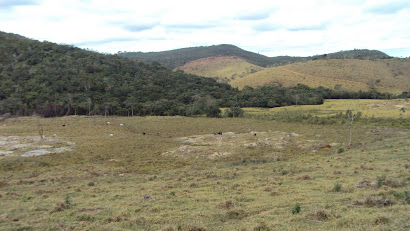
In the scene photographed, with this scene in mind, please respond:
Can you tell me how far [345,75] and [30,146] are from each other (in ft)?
423

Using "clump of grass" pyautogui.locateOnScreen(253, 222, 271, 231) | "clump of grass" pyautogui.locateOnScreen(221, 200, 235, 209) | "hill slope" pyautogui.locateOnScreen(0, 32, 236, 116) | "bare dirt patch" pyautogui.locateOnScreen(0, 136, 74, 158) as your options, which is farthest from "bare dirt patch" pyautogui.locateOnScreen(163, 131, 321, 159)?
"hill slope" pyautogui.locateOnScreen(0, 32, 236, 116)

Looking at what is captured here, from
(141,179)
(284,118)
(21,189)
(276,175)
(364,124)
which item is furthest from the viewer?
(284,118)

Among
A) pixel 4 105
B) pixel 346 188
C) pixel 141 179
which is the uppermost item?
pixel 4 105

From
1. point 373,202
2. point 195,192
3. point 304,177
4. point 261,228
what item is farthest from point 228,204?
Answer: point 304,177

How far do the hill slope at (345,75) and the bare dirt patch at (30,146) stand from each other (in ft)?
341

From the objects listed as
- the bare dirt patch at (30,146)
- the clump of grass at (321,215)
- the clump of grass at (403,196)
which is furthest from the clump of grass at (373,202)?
the bare dirt patch at (30,146)

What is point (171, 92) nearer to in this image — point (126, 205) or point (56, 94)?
point (56, 94)

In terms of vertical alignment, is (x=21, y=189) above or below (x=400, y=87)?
below

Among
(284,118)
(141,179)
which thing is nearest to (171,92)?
(284,118)

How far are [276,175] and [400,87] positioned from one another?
4849 inches

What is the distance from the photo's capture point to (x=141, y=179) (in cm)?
2016

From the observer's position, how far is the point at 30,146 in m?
33.4

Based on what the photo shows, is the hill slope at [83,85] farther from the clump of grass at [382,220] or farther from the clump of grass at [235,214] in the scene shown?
the clump of grass at [382,220]

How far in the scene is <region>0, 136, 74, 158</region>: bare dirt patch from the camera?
30.1m
